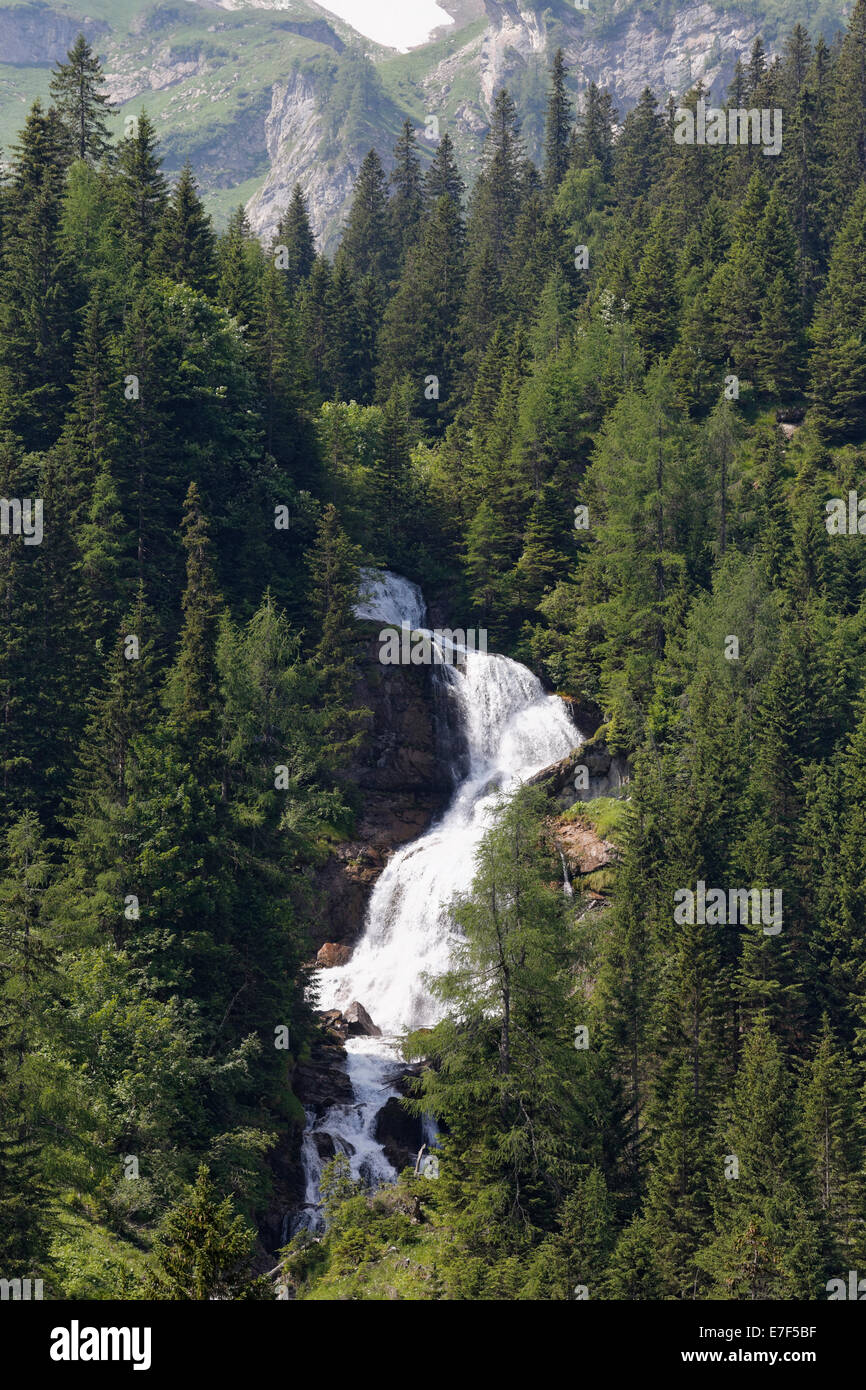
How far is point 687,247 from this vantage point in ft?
356

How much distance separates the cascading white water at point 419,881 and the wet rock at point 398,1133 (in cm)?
33

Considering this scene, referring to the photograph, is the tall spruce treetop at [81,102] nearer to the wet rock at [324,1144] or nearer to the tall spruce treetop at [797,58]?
the wet rock at [324,1144]

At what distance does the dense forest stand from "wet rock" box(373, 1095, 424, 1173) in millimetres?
1660

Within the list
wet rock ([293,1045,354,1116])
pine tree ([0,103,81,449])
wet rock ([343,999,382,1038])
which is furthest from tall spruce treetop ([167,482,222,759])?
pine tree ([0,103,81,449])

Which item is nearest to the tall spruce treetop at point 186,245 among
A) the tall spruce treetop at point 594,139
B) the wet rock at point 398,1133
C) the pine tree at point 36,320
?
the pine tree at point 36,320

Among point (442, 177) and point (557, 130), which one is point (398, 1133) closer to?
point (442, 177)

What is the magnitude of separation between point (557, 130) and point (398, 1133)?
127 m

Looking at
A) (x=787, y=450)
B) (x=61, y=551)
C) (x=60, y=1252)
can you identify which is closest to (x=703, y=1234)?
(x=60, y=1252)

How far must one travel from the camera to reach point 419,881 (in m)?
65.8

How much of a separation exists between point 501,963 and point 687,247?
8057 centimetres

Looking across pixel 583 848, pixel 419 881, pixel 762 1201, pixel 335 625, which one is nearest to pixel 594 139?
pixel 335 625

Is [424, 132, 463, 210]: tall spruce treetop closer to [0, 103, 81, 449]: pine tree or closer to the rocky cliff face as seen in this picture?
[0, 103, 81, 449]: pine tree

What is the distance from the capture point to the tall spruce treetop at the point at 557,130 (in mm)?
148500
